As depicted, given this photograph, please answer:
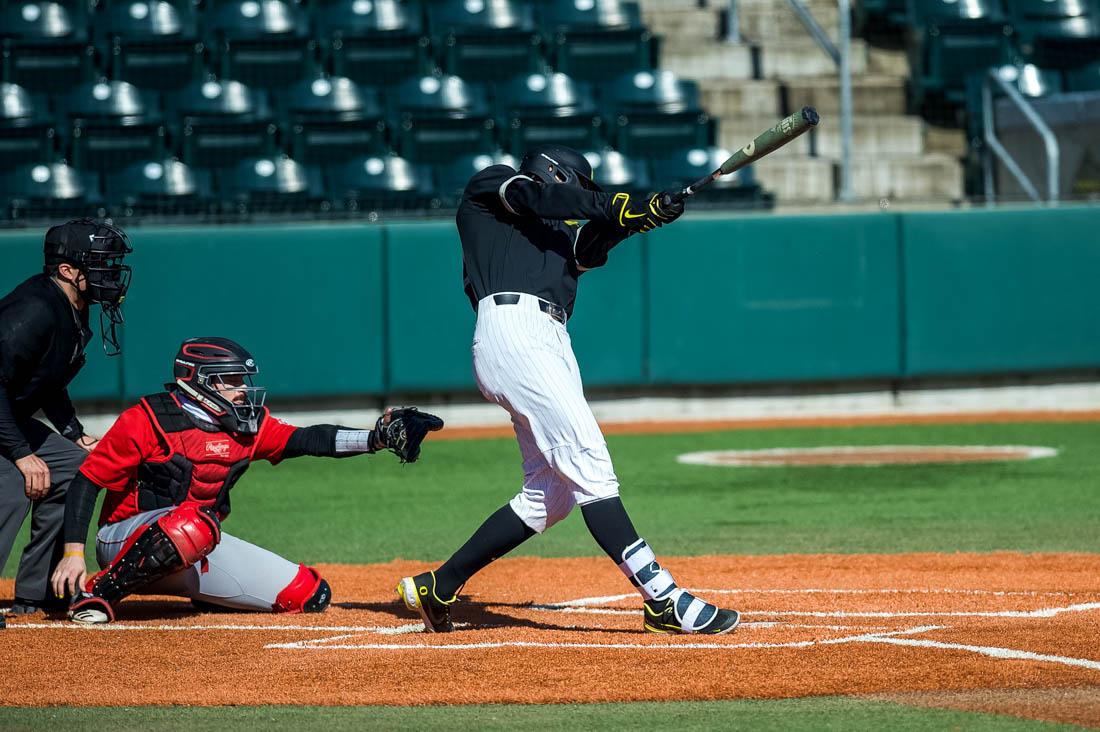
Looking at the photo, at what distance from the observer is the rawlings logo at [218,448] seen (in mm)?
6008

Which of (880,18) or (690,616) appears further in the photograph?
Result: (880,18)

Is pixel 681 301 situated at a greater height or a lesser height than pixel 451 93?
lesser

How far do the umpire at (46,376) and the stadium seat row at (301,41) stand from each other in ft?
37.4

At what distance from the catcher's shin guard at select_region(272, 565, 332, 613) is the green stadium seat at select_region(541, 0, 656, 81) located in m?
12.4

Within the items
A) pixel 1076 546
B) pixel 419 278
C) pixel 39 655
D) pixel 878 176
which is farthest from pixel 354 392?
pixel 39 655

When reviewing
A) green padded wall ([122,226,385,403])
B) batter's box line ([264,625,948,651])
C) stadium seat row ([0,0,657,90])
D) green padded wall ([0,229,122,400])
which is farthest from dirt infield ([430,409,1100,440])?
batter's box line ([264,625,948,651])

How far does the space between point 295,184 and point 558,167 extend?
416 inches

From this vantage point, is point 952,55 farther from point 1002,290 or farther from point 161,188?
point 161,188

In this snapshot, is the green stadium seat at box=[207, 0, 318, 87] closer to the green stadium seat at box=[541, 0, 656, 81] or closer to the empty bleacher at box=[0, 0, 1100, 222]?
the empty bleacher at box=[0, 0, 1100, 222]

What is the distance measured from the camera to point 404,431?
5.70 m

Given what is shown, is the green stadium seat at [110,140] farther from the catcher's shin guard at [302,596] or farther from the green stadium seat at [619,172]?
the catcher's shin guard at [302,596]

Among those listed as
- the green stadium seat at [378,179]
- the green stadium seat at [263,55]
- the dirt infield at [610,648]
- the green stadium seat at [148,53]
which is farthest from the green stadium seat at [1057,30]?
the dirt infield at [610,648]

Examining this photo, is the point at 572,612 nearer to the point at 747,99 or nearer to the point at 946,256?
the point at 946,256

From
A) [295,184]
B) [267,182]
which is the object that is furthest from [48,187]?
[295,184]
